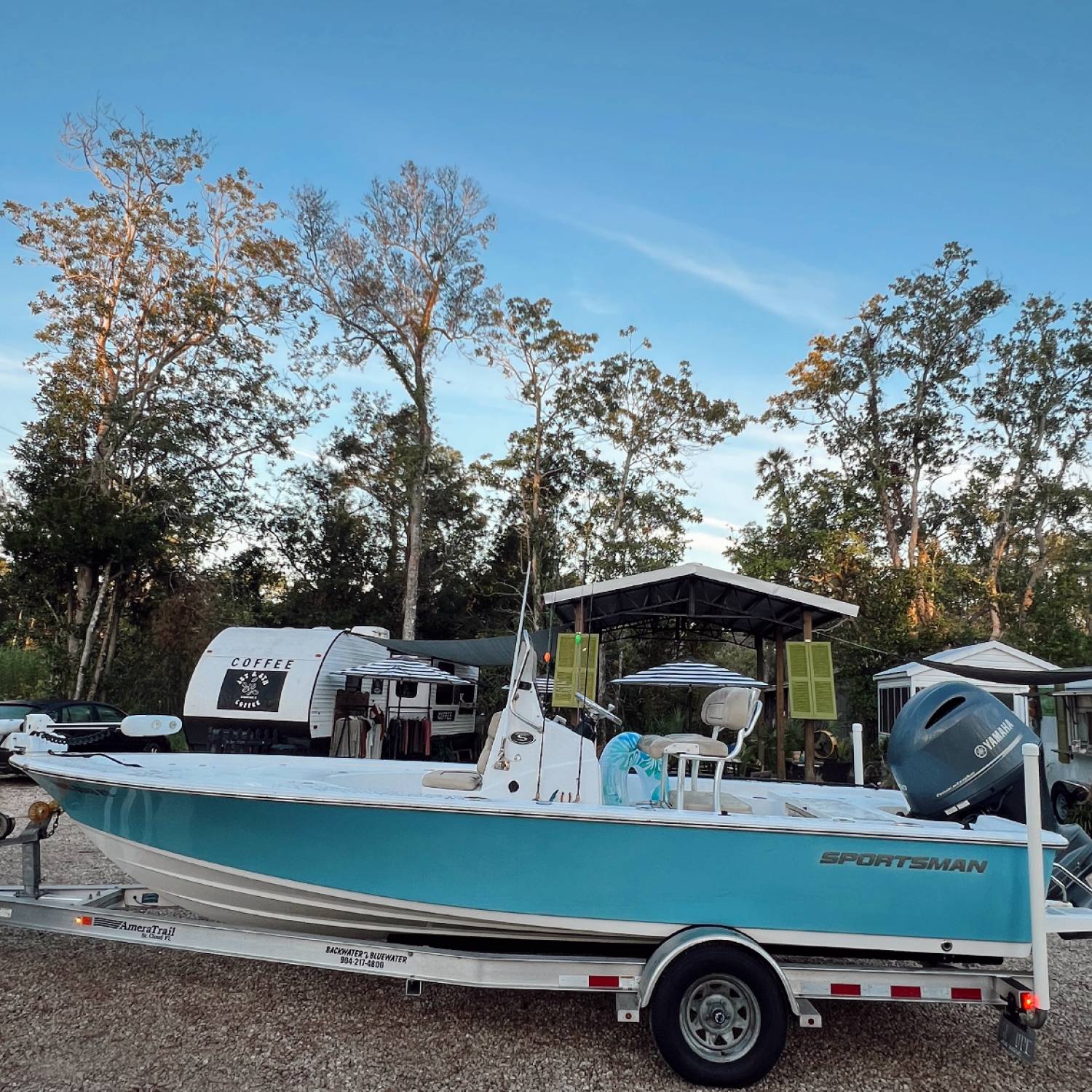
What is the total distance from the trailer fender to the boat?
64 mm

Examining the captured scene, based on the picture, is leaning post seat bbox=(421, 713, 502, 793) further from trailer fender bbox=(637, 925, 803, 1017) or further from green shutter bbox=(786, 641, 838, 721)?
green shutter bbox=(786, 641, 838, 721)

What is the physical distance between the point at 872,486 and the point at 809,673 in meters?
12.6

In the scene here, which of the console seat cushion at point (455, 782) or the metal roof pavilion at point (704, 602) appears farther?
the metal roof pavilion at point (704, 602)

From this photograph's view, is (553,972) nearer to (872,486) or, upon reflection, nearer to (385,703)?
(385,703)

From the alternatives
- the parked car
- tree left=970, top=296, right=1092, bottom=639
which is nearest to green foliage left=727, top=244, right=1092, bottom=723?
tree left=970, top=296, right=1092, bottom=639

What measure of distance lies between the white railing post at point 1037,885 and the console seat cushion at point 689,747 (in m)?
1.25

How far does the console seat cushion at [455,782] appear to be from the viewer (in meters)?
4.18

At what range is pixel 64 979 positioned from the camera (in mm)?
4199

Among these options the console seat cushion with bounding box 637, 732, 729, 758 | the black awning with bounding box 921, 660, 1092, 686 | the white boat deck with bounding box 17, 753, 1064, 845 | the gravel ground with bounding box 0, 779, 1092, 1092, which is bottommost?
the gravel ground with bounding box 0, 779, 1092, 1092

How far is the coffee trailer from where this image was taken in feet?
40.1

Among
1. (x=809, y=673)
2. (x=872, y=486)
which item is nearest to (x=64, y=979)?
(x=809, y=673)

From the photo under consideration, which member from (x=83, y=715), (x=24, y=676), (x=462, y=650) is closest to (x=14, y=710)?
(x=83, y=715)

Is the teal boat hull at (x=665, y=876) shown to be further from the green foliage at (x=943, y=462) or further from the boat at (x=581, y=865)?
the green foliage at (x=943, y=462)

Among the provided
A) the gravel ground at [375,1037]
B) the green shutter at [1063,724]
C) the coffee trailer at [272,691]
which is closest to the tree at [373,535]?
the coffee trailer at [272,691]
